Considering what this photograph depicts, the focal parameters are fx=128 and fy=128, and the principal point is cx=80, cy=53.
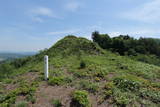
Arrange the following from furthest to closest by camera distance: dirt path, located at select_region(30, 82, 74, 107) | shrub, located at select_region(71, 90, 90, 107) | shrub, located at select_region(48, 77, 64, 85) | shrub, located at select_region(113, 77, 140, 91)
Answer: shrub, located at select_region(48, 77, 64, 85) < shrub, located at select_region(113, 77, 140, 91) < dirt path, located at select_region(30, 82, 74, 107) < shrub, located at select_region(71, 90, 90, 107)

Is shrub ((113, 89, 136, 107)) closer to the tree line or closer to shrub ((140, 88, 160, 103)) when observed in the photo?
shrub ((140, 88, 160, 103))

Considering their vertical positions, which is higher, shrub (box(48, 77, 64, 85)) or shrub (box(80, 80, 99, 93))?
shrub (box(48, 77, 64, 85))

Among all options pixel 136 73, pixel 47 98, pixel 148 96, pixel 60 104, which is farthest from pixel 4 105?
pixel 136 73

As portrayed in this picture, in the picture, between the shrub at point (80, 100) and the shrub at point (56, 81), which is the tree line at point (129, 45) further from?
the shrub at point (80, 100)

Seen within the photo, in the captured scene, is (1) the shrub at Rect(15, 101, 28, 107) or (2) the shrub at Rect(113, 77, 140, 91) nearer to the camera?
(1) the shrub at Rect(15, 101, 28, 107)

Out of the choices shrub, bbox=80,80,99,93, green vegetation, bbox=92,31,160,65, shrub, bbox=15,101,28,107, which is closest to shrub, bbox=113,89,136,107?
shrub, bbox=80,80,99,93

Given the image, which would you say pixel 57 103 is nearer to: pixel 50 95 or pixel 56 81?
pixel 50 95

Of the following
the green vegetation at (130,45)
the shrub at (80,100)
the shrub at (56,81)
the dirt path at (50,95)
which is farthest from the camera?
the green vegetation at (130,45)

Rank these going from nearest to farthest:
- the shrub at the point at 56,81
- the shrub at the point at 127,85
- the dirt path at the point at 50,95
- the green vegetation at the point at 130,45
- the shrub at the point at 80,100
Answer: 1. the shrub at the point at 80,100
2. the dirt path at the point at 50,95
3. the shrub at the point at 127,85
4. the shrub at the point at 56,81
5. the green vegetation at the point at 130,45

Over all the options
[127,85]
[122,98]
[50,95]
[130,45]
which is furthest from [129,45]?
[50,95]

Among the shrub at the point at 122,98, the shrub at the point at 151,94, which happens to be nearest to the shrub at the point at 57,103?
the shrub at the point at 122,98

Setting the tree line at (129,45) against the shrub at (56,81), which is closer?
the shrub at (56,81)

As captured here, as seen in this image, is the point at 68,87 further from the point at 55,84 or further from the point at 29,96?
the point at 29,96

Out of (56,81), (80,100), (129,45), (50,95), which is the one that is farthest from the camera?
(129,45)
